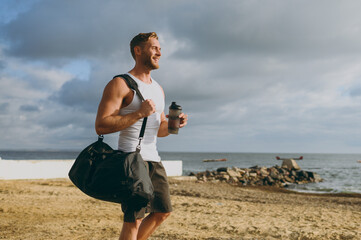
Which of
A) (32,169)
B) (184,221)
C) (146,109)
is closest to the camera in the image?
(146,109)

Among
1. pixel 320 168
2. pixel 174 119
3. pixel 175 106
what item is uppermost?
pixel 175 106

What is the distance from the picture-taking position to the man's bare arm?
2.43m

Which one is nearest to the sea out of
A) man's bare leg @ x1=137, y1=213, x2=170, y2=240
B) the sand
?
the sand

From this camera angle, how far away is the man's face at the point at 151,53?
2713mm

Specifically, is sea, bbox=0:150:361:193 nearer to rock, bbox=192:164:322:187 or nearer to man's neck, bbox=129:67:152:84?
rock, bbox=192:164:322:187

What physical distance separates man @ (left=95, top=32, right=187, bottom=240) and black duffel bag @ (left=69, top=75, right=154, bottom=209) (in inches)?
7.1

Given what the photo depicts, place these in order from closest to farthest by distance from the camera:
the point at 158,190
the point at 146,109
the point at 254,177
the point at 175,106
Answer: the point at 146,109 < the point at 158,190 < the point at 175,106 < the point at 254,177

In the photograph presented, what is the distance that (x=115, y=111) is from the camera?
8.19 feet

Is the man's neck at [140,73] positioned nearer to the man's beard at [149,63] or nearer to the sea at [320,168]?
the man's beard at [149,63]

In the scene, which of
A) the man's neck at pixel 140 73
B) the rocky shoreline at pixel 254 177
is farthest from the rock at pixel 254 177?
the man's neck at pixel 140 73

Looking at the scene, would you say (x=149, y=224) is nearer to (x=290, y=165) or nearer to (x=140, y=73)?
(x=140, y=73)

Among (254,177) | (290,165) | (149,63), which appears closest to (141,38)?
(149,63)

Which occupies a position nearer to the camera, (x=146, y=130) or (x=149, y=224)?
(x=146, y=130)

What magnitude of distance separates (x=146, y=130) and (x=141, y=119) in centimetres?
11
